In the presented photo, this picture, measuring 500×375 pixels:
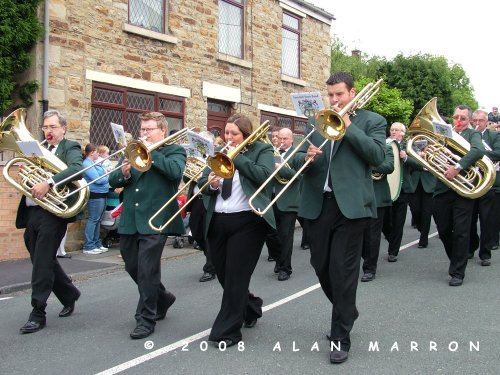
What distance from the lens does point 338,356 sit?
172 inches

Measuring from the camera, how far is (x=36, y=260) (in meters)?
5.43

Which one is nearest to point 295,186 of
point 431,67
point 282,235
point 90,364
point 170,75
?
point 282,235

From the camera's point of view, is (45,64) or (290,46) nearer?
(45,64)

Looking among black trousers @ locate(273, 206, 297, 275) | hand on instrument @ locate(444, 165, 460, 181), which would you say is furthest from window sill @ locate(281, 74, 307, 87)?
hand on instrument @ locate(444, 165, 460, 181)

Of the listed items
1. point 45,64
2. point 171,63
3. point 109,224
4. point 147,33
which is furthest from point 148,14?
point 109,224

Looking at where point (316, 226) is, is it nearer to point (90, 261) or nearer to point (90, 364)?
point (90, 364)

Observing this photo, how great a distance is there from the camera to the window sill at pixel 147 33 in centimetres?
1191

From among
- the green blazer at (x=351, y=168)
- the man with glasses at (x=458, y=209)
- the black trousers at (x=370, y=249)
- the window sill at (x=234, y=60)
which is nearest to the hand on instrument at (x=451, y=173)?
the man with glasses at (x=458, y=209)

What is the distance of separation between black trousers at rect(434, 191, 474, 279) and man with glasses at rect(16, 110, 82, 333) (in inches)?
176

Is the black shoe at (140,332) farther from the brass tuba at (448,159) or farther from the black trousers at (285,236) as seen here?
the brass tuba at (448,159)

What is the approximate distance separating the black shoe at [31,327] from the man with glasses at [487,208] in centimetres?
590

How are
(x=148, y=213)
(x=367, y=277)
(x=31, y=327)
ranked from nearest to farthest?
(x=148, y=213) → (x=31, y=327) → (x=367, y=277)

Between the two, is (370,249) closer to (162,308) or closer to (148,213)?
(162,308)

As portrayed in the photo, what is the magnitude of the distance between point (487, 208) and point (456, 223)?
1.46 metres
